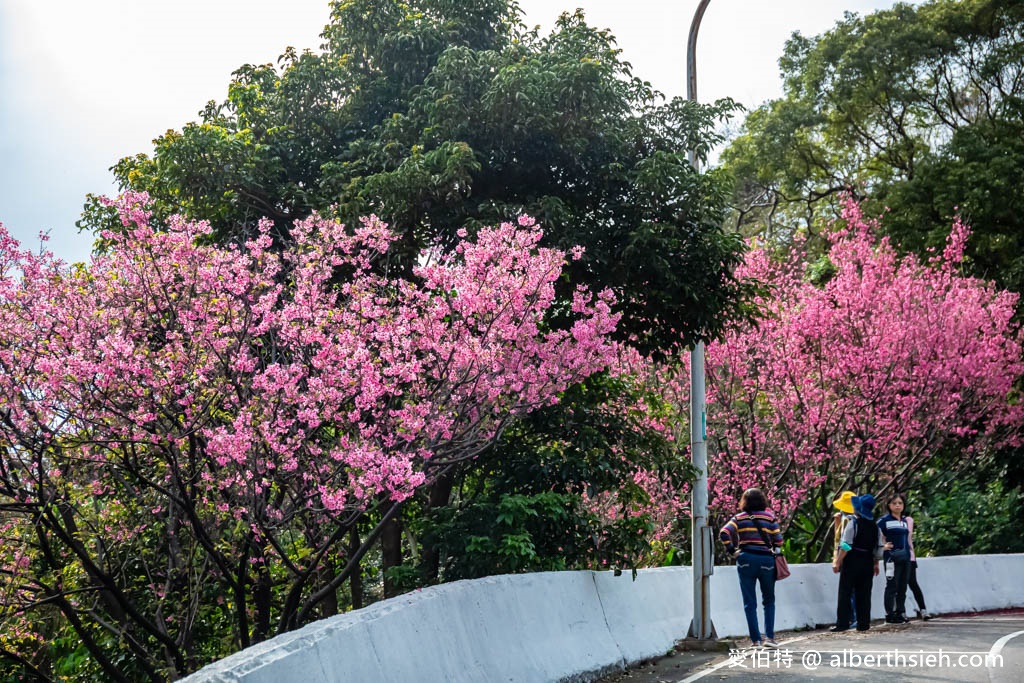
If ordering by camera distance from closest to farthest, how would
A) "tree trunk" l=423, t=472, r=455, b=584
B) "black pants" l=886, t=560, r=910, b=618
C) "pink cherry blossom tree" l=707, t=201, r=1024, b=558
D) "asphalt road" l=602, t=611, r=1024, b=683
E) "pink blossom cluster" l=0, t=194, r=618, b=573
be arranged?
"pink blossom cluster" l=0, t=194, r=618, b=573, "asphalt road" l=602, t=611, r=1024, b=683, "tree trunk" l=423, t=472, r=455, b=584, "black pants" l=886, t=560, r=910, b=618, "pink cherry blossom tree" l=707, t=201, r=1024, b=558

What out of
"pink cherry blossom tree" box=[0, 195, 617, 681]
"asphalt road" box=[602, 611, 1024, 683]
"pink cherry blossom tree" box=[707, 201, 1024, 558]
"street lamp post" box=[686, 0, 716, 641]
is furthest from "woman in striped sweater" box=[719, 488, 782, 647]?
"pink cherry blossom tree" box=[707, 201, 1024, 558]

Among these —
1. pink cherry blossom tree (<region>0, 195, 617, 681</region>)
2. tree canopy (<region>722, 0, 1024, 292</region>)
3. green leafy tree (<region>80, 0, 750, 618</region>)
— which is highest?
tree canopy (<region>722, 0, 1024, 292</region>)

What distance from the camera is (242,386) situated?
33.2ft

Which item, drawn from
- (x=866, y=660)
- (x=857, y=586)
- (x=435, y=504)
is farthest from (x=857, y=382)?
(x=866, y=660)

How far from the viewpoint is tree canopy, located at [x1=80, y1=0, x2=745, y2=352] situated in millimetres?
13805

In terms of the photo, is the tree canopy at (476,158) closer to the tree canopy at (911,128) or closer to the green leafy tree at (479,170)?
the green leafy tree at (479,170)

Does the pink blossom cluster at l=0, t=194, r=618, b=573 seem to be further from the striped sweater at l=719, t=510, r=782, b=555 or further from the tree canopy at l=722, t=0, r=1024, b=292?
the tree canopy at l=722, t=0, r=1024, b=292

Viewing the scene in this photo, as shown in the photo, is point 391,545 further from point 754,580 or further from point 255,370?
point 255,370

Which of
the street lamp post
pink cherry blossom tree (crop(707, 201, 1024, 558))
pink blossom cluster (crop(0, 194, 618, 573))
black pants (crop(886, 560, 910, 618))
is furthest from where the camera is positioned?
pink cherry blossom tree (crop(707, 201, 1024, 558))

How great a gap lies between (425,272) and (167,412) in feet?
9.23

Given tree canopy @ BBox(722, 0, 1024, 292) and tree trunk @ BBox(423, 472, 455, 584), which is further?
tree canopy @ BBox(722, 0, 1024, 292)

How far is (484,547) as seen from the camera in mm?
12102

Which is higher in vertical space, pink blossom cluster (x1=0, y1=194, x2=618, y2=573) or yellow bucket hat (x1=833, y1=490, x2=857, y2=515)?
pink blossom cluster (x1=0, y1=194, x2=618, y2=573)

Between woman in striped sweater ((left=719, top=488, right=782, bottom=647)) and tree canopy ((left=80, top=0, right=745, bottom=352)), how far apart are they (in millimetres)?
2690
